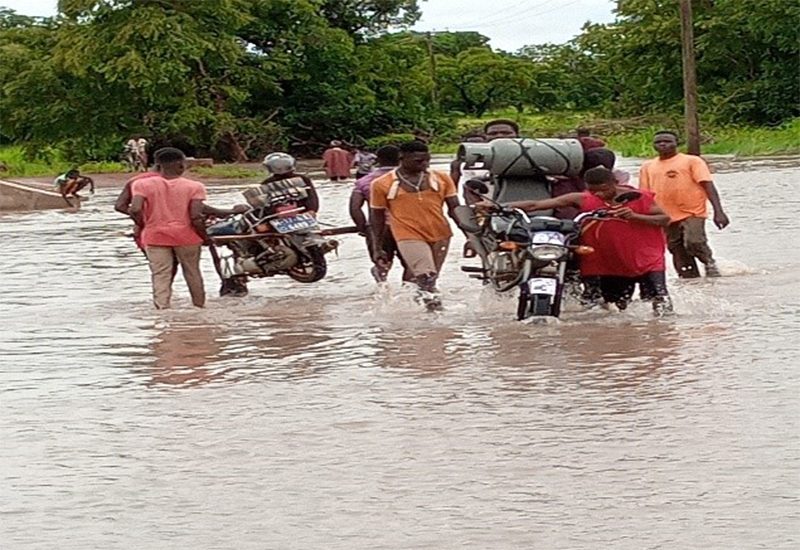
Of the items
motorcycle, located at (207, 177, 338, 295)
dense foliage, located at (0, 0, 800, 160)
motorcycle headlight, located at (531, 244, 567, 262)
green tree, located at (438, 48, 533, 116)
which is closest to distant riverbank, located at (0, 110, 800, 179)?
dense foliage, located at (0, 0, 800, 160)

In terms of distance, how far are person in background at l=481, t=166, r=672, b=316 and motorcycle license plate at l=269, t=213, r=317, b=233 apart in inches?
133

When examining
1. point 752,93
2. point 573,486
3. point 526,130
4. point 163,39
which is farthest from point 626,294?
point 526,130

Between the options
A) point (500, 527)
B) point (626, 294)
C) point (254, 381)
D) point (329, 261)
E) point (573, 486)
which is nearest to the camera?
point (500, 527)

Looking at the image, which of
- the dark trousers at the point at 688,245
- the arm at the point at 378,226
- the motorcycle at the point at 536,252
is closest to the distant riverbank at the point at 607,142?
the dark trousers at the point at 688,245

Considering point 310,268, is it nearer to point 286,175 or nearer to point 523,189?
point 286,175

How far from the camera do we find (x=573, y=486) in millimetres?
6621

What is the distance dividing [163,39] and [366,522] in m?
51.5

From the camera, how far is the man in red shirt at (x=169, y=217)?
13.3m

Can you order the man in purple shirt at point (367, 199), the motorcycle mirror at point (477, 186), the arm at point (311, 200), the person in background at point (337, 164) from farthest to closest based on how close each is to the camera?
1. the person in background at point (337, 164)
2. the arm at point (311, 200)
3. the man in purple shirt at point (367, 199)
4. the motorcycle mirror at point (477, 186)

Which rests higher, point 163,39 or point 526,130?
point 163,39

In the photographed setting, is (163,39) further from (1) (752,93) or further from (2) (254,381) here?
(2) (254,381)

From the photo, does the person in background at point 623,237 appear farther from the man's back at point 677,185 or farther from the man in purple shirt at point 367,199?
the man's back at point 677,185

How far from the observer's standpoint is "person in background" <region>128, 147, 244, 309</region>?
43.7ft

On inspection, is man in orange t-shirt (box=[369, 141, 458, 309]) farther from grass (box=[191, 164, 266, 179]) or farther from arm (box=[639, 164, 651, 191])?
grass (box=[191, 164, 266, 179])
